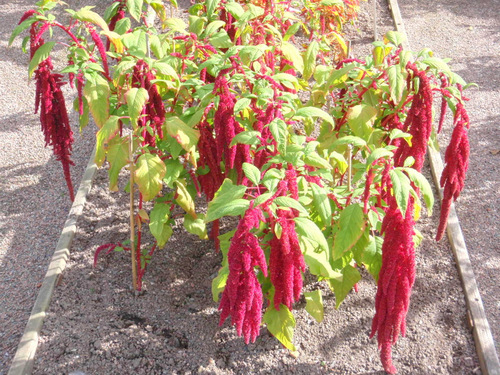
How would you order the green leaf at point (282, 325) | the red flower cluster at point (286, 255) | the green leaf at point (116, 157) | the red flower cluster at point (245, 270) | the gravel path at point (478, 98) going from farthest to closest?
1. the gravel path at point (478, 98)
2. the green leaf at point (116, 157)
3. the green leaf at point (282, 325)
4. the red flower cluster at point (286, 255)
5. the red flower cluster at point (245, 270)

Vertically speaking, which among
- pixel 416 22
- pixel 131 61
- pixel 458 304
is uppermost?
pixel 131 61

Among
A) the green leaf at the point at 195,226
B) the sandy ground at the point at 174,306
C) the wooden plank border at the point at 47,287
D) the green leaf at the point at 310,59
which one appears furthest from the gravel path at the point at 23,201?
the green leaf at the point at 310,59

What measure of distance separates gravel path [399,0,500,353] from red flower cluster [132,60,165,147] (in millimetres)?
2179

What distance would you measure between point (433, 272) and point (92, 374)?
2016 mm

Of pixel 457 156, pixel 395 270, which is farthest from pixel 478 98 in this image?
pixel 395 270

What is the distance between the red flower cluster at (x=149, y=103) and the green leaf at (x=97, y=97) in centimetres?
15

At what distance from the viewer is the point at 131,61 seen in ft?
8.19

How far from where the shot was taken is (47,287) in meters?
3.26

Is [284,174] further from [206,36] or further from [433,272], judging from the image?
[433,272]

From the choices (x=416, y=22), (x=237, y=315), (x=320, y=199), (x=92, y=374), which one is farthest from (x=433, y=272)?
(x=416, y=22)

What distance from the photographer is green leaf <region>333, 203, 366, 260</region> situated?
7.47 feet

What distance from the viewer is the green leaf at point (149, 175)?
2584mm

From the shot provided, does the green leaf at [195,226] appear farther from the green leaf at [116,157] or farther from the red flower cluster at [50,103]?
the red flower cluster at [50,103]

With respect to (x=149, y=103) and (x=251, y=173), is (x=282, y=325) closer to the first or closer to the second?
(x=251, y=173)
